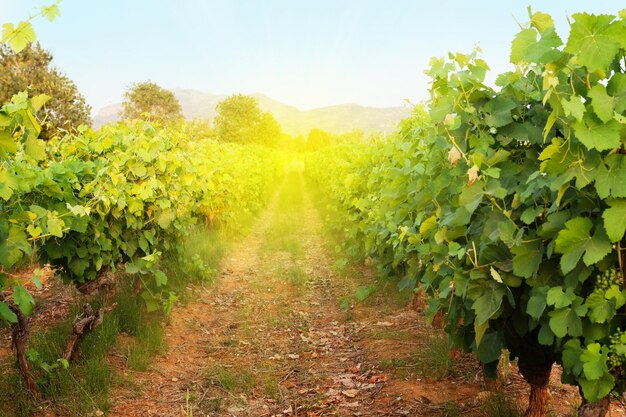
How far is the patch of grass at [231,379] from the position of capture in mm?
4941

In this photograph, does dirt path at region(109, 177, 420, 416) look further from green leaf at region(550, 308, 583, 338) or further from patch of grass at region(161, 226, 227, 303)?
green leaf at region(550, 308, 583, 338)

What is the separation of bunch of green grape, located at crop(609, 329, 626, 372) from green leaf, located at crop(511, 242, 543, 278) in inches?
16.9

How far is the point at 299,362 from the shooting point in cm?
570

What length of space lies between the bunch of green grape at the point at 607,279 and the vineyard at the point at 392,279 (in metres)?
0.01

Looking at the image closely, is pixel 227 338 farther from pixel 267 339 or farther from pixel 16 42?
pixel 16 42

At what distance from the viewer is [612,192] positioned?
2.04m

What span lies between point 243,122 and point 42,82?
31.2 metres

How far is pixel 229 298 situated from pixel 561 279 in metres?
6.21

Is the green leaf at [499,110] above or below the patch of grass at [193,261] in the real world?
above

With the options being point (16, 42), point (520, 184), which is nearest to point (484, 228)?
point (520, 184)

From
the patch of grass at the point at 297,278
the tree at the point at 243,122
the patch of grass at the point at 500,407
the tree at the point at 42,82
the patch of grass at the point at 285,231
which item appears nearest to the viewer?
the patch of grass at the point at 500,407

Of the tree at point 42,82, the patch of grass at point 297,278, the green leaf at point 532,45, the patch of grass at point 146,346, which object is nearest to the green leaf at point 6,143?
the green leaf at point 532,45

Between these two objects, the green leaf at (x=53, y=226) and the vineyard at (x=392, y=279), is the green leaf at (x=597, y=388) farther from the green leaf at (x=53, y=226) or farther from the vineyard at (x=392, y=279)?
the green leaf at (x=53, y=226)

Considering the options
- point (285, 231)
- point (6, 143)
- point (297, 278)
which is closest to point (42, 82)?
point (285, 231)
